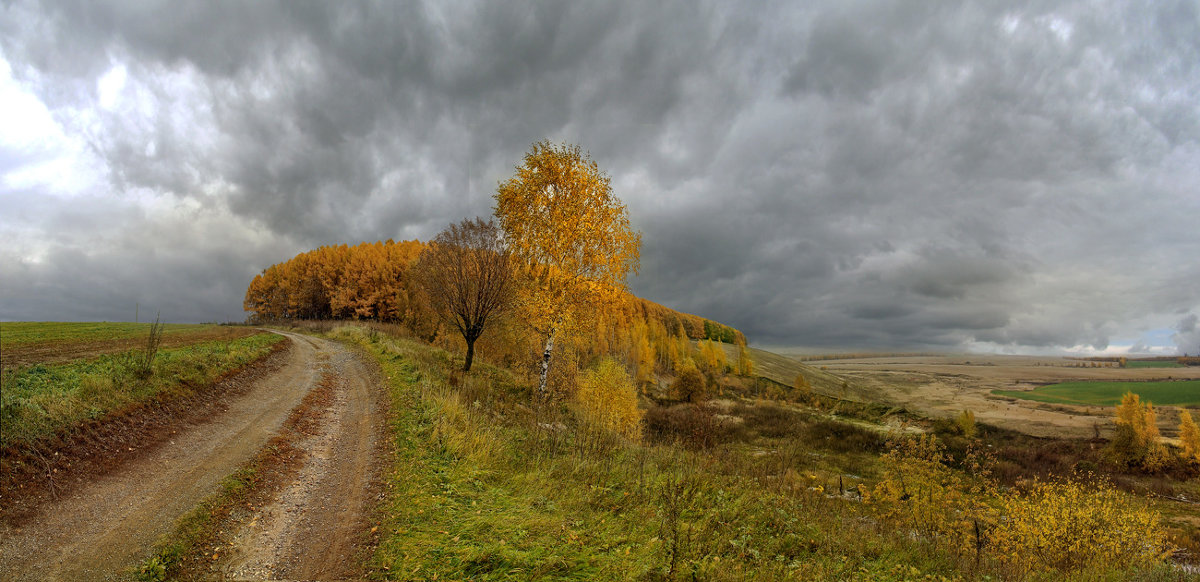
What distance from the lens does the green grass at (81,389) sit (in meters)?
8.77

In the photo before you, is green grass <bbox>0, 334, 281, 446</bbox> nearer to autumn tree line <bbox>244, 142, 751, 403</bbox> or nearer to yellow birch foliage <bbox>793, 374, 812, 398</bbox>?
autumn tree line <bbox>244, 142, 751, 403</bbox>

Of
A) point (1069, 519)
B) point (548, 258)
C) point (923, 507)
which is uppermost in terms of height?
point (548, 258)

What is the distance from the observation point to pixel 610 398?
20.9 m

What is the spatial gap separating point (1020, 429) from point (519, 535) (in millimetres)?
108795

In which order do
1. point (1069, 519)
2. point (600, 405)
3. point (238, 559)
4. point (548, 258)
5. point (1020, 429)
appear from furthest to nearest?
point (1020, 429) → point (600, 405) → point (548, 258) → point (1069, 519) → point (238, 559)

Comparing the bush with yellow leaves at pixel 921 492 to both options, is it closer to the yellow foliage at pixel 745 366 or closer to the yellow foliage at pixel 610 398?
the yellow foliage at pixel 610 398

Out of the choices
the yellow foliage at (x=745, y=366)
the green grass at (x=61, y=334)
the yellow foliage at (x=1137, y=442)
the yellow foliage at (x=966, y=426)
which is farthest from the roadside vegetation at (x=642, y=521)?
the yellow foliage at (x=745, y=366)

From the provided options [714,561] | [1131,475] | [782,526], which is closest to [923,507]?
[782,526]

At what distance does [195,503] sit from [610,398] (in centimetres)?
1541

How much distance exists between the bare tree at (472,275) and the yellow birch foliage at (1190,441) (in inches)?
3413

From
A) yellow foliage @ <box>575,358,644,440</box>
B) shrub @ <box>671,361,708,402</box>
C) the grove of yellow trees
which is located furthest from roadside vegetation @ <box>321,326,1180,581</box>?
shrub @ <box>671,361,708,402</box>

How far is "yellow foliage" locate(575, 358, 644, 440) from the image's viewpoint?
63.6 feet

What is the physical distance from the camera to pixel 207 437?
1077 centimetres

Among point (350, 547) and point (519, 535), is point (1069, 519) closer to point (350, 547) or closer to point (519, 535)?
point (519, 535)
